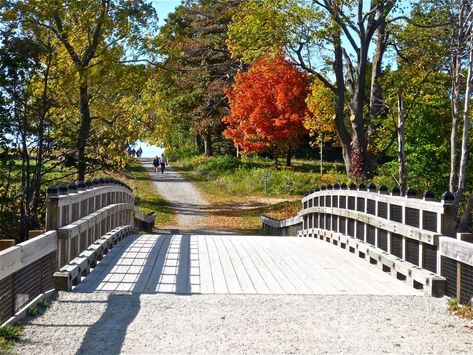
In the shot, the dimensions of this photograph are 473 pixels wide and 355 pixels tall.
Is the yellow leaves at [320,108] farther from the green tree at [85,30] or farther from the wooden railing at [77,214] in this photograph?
the wooden railing at [77,214]

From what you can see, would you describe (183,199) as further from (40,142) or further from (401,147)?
(40,142)

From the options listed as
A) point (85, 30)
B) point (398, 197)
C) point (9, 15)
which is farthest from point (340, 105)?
point (398, 197)

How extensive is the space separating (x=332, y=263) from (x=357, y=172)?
49.0 feet

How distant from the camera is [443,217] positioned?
7.88 m

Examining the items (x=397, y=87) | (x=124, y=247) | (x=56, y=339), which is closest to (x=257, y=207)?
(x=397, y=87)

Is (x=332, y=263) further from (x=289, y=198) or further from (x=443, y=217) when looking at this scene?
(x=289, y=198)

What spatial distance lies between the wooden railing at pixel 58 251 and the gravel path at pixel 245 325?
26cm

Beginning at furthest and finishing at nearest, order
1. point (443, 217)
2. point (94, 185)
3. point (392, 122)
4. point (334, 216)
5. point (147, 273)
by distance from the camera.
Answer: point (392, 122)
point (334, 216)
point (94, 185)
point (147, 273)
point (443, 217)

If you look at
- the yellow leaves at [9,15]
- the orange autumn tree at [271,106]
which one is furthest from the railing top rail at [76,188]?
the orange autumn tree at [271,106]

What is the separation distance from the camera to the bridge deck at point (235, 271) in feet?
26.6

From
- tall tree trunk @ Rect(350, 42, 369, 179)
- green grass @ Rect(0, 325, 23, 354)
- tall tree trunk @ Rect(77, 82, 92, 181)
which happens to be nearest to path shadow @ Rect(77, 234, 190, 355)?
green grass @ Rect(0, 325, 23, 354)

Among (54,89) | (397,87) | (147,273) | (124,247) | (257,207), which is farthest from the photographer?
(257,207)

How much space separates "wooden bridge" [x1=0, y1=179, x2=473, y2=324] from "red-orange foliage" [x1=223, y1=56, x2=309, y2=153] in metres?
26.1

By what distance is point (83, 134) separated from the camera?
714 inches
